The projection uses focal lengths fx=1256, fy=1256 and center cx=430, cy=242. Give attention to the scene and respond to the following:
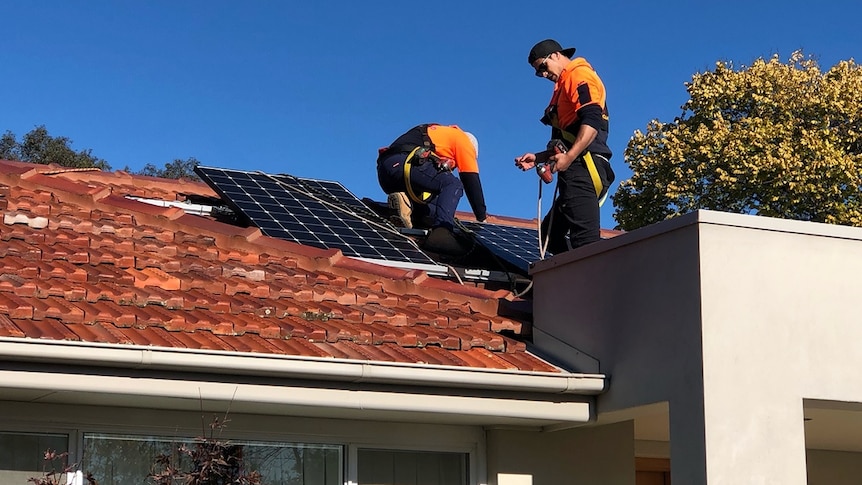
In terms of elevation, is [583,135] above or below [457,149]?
below

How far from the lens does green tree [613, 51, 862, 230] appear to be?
102 feet

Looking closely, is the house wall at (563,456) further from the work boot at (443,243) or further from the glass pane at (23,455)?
the glass pane at (23,455)

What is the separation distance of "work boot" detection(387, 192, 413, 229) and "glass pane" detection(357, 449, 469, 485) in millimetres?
4246

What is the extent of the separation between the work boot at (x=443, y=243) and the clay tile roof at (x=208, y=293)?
1.18 m

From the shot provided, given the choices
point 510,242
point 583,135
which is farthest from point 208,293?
point 510,242

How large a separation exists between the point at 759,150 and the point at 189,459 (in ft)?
84.5

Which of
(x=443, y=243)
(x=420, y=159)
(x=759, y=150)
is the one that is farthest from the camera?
(x=759, y=150)

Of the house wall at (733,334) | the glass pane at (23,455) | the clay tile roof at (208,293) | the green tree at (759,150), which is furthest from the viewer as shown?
the green tree at (759,150)

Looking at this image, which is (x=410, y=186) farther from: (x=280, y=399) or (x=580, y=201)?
(x=280, y=399)

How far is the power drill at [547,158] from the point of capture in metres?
10.7

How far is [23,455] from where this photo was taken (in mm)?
7848

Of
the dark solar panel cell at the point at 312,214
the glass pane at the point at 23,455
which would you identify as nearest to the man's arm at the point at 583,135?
the dark solar panel cell at the point at 312,214

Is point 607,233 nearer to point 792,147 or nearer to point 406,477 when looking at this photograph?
point 406,477

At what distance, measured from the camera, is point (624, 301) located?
895 cm
